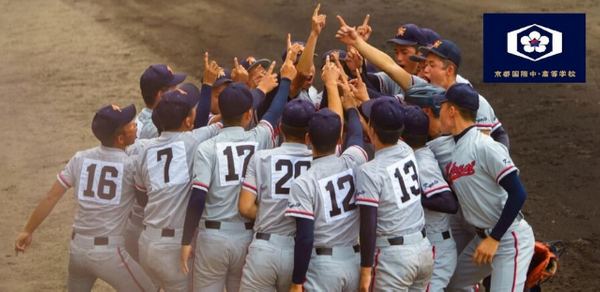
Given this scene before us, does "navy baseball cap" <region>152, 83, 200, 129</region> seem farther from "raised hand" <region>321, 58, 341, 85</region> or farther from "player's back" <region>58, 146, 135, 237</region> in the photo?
"raised hand" <region>321, 58, 341, 85</region>

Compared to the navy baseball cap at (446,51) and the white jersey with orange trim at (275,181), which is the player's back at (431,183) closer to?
the white jersey with orange trim at (275,181)

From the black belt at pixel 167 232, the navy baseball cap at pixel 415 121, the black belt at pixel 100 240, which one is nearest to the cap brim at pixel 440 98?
the navy baseball cap at pixel 415 121

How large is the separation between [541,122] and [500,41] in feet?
4.30

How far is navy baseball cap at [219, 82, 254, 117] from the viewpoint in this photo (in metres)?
5.45

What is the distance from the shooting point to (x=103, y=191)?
5.77 metres

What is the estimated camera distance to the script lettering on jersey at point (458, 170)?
17.7 feet

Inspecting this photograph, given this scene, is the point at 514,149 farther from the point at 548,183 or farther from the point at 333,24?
the point at 333,24

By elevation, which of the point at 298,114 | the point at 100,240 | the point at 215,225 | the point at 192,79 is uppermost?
the point at 298,114

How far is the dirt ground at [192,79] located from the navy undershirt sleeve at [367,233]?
115 inches

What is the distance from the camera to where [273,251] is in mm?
5172

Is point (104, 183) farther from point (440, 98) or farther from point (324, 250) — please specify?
point (440, 98)

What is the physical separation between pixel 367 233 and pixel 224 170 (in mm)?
991

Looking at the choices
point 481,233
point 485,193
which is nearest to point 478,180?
point 485,193

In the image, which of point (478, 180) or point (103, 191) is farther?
point (103, 191)
